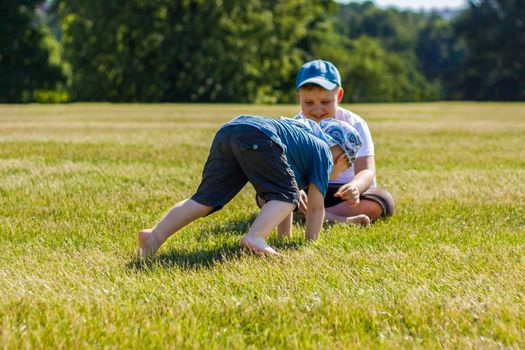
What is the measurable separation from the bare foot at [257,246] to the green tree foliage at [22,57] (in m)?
41.9

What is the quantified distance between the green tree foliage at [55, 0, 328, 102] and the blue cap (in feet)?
117

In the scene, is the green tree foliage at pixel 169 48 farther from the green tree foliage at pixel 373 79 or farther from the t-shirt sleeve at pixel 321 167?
the t-shirt sleeve at pixel 321 167

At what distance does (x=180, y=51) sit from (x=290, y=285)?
38.1 metres

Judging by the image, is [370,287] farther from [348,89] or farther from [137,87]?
[348,89]

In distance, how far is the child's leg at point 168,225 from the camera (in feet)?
12.8

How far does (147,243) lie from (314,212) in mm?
991

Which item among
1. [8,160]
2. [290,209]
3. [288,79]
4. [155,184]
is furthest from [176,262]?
[288,79]

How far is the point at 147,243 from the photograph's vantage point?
12.8 feet

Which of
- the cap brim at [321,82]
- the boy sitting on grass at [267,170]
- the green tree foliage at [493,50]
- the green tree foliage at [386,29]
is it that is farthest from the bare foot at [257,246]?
the green tree foliage at [386,29]

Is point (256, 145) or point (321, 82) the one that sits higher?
point (321, 82)

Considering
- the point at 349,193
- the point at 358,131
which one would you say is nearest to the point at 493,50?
the point at 358,131

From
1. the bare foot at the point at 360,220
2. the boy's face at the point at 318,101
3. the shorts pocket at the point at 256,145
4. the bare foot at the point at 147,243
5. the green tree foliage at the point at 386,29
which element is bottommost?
the bare foot at the point at 360,220

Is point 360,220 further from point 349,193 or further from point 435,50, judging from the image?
point 435,50

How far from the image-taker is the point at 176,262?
3.74 metres
